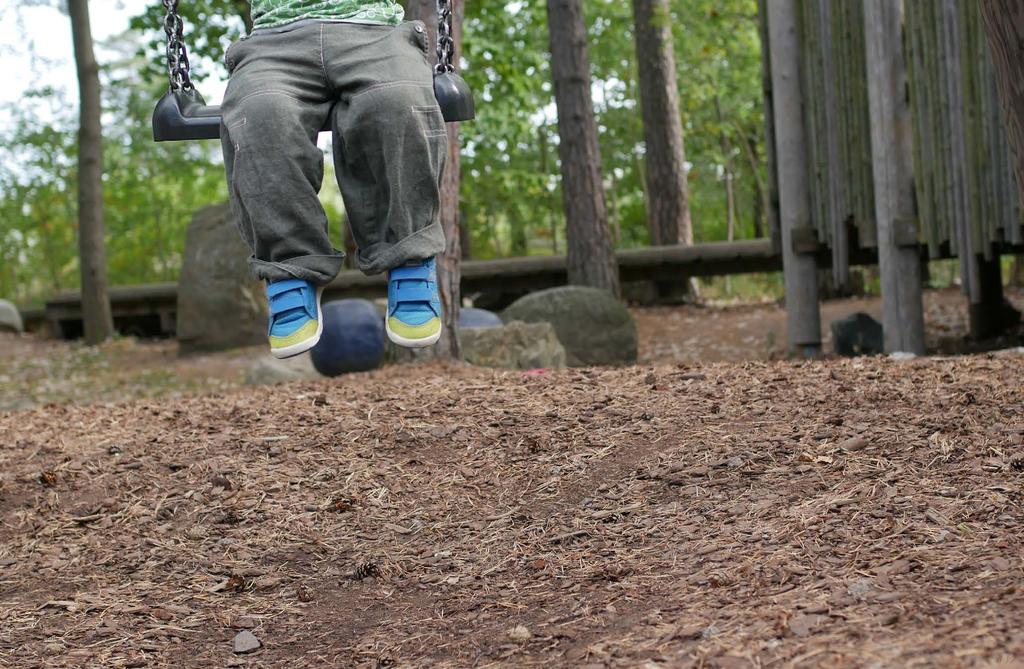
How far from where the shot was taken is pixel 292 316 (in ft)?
12.1

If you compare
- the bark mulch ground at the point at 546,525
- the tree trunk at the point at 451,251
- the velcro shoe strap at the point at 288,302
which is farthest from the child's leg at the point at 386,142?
the tree trunk at the point at 451,251

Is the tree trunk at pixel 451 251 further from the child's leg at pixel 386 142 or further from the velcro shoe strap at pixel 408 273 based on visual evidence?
the velcro shoe strap at pixel 408 273

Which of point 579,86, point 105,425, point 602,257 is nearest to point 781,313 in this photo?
point 602,257

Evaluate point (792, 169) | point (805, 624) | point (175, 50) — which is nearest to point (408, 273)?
point (175, 50)

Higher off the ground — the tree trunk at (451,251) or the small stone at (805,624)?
the tree trunk at (451,251)

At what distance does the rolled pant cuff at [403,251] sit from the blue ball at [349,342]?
5152 millimetres

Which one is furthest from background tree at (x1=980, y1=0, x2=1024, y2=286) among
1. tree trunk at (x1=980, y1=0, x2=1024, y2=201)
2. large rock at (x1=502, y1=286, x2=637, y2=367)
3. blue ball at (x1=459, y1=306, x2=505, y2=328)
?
large rock at (x1=502, y1=286, x2=637, y2=367)

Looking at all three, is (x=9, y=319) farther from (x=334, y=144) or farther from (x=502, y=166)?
(x=334, y=144)

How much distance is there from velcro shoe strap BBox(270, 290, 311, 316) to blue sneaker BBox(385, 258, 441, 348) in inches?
11.0

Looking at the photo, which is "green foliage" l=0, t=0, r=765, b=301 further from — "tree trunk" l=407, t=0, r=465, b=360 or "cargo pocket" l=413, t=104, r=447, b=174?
"cargo pocket" l=413, t=104, r=447, b=174

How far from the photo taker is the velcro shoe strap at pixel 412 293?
3.76m

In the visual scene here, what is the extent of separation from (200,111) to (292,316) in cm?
75

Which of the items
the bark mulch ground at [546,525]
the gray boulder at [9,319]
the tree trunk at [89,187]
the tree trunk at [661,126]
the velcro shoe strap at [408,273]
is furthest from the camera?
the gray boulder at [9,319]

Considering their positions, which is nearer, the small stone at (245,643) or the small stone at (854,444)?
the small stone at (245,643)
